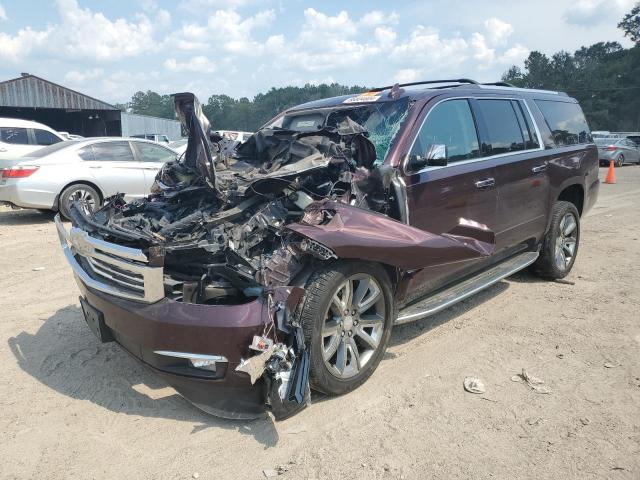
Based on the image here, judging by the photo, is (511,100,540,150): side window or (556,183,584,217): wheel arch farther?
(556,183,584,217): wheel arch

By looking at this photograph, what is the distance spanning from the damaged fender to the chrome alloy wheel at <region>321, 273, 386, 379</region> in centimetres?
20

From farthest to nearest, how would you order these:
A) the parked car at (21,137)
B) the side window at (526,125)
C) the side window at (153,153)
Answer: the parked car at (21,137) → the side window at (153,153) → the side window at (526,125)

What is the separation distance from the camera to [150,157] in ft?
33.0

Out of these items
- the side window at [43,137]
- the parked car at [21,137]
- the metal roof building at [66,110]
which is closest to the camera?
the parked car at [21,137]

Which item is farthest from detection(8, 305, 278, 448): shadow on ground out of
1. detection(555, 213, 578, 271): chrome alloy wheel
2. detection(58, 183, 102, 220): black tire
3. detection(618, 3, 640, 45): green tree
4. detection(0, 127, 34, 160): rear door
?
detection(618, 3, 640, 45): green tree

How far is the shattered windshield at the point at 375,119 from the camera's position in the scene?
3.83 meters

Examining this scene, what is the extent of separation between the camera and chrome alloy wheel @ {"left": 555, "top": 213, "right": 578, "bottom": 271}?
5.64m

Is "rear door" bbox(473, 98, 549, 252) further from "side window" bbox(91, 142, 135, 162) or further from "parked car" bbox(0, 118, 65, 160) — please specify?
"parked car" bbox(0, 118, 65, 160)

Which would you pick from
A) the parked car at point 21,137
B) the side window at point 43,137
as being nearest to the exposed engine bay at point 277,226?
the parked car at point 21,137

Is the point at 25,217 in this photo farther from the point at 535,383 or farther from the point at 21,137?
the point at 535,383

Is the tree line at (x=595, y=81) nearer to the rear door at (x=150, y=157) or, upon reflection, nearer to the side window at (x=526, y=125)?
the rear door at (x=150, y=157)

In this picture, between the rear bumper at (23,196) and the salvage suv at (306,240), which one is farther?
the rear bumper at (23,196)

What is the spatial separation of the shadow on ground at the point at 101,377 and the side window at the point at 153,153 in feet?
20.0

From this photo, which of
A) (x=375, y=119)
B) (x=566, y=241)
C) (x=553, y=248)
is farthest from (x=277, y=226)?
(x=566, y=241)
